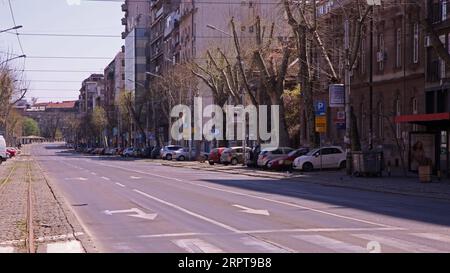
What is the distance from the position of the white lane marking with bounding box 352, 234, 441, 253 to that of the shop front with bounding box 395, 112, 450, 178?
20540mm

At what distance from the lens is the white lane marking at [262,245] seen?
11562 millimetres

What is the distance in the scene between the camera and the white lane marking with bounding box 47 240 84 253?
38.8 ft

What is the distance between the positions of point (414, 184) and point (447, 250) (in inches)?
753

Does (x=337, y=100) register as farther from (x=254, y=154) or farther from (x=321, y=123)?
(x=254, y=154)

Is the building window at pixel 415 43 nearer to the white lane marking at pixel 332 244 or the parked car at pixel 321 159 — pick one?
the parked car at pixel 321 159

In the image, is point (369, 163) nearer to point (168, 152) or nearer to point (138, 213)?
point (138, 213)

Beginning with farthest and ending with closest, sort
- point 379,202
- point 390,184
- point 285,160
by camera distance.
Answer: point 285,160 < point 390,184 < point 379,202

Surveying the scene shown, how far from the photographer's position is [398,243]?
12.4 meters

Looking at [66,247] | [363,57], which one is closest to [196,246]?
[66,247]

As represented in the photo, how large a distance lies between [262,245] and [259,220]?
13.7ft

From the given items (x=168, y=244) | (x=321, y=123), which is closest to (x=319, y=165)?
(x=321, y=123)

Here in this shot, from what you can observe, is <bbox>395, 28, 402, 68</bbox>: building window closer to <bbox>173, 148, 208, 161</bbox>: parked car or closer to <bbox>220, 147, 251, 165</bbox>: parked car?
<bbox>220, 147, 251, 165</bbox>: parked car

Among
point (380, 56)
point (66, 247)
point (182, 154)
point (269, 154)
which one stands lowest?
point (182, 154)

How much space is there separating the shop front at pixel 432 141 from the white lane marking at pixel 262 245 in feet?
71.0
